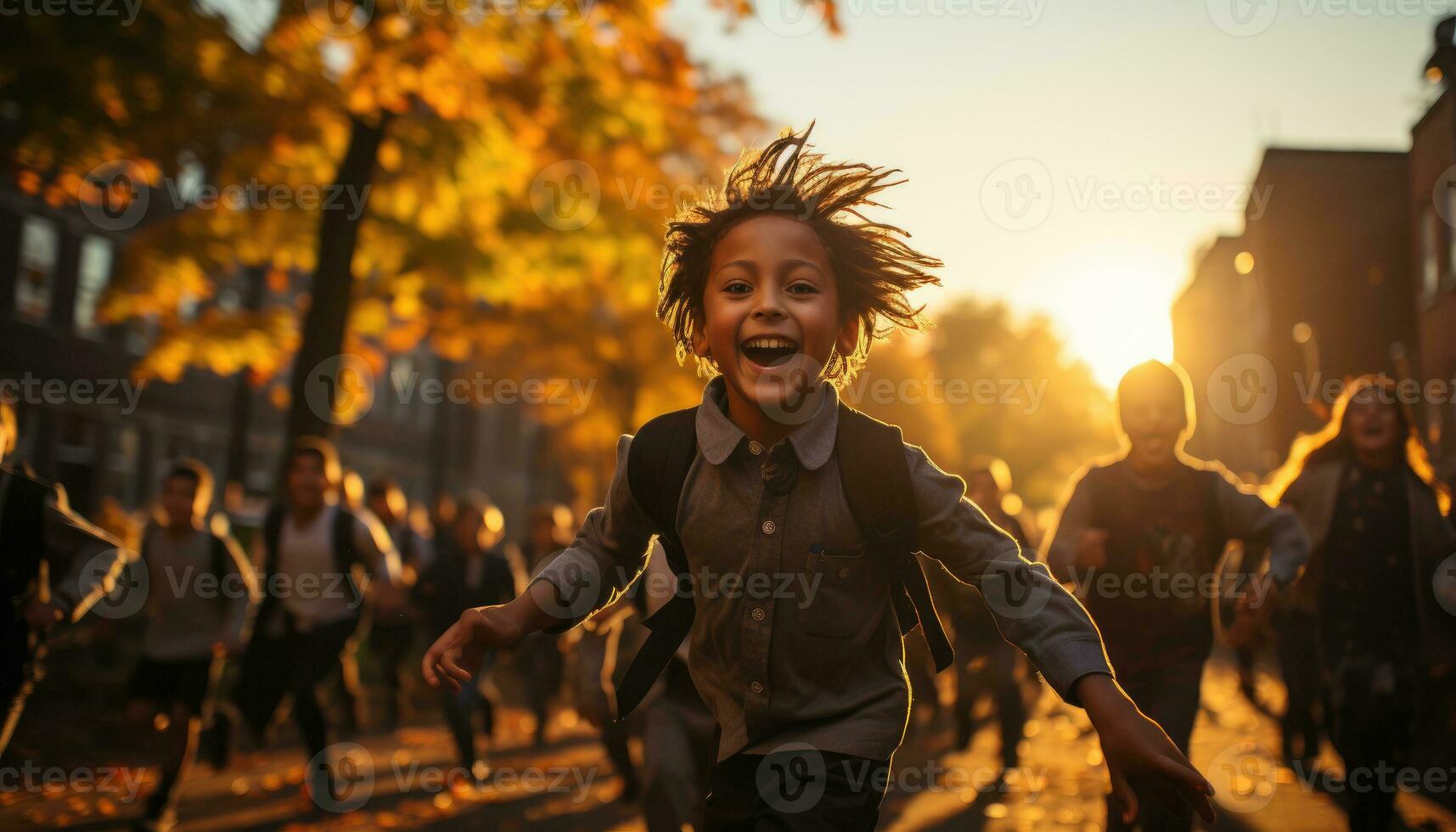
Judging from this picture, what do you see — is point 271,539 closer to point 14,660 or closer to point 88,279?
point 14,660

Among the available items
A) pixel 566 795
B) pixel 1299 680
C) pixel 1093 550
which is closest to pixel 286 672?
pixel 566 795

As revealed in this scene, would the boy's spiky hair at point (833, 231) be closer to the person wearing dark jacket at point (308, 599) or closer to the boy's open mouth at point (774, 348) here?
the boy's open mouth at point (774, 348)

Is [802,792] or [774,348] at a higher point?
[774,348]

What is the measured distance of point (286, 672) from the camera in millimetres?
8312

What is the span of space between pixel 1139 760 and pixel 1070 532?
3.48 meters

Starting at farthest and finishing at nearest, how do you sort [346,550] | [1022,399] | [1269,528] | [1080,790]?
[1022,399] < [1080,790] < [346,550] < [1269,528]

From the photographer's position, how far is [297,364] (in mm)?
14266

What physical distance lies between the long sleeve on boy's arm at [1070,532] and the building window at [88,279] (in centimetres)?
2742

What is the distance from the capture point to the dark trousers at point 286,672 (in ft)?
27.1

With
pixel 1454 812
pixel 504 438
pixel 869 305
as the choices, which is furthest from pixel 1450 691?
pixel 504 438

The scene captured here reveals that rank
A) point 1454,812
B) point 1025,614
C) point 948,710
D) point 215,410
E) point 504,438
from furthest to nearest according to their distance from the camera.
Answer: point 504,438 < point 215,410 < point 948,710 < point 1454,812 < point 1025,614

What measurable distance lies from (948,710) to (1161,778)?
1388 cm

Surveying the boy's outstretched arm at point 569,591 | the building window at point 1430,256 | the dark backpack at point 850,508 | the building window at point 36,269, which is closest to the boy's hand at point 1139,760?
the dark backpack at point 850,508

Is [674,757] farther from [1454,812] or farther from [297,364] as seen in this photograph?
[297,364]
